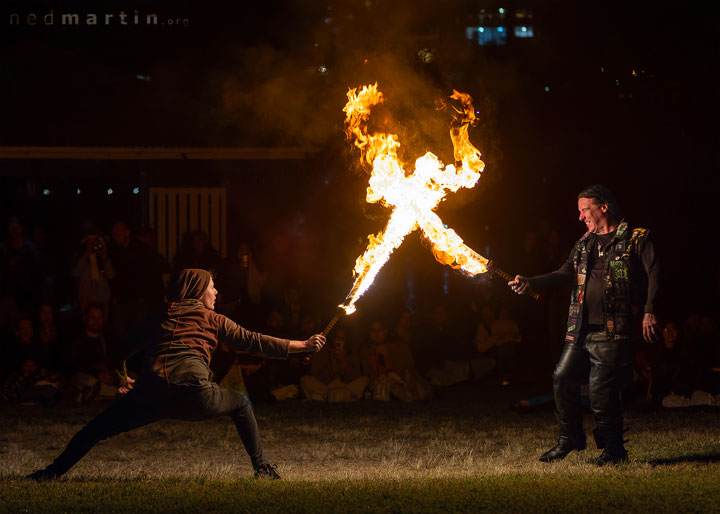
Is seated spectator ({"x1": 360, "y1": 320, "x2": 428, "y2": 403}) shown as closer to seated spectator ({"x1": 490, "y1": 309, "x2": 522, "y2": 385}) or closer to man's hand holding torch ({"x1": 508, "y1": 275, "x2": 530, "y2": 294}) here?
seated spectator ({"x1": 490, "y1": 309, "x2": 522, "y2": 385})

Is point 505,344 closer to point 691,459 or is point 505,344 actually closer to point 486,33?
point 691,459

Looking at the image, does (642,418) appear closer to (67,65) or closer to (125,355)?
(125,355)

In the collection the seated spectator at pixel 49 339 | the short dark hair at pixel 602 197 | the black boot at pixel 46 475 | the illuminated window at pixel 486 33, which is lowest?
the black boot at pixel 46 475

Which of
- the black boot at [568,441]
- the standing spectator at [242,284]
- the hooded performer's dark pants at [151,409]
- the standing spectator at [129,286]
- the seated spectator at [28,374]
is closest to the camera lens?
the hooded performer's dark pants at [151,409]

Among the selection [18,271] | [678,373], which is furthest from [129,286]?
[678,373]

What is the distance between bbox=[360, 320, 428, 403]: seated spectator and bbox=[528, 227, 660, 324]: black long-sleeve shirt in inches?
176

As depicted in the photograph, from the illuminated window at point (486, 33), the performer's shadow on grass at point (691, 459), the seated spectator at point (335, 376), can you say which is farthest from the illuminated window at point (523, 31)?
the performer's shadow on grass at point (691, 459)

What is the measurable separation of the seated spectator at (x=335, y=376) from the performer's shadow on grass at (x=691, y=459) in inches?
184

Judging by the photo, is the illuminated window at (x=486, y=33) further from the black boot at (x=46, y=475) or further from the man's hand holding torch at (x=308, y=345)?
the black boot at (x=46, y=475)

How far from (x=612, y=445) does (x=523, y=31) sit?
42.8 ft

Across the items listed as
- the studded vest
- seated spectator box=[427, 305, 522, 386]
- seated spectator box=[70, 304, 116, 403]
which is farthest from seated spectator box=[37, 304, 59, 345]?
the studded vest

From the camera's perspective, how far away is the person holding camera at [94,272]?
13164 millimetres

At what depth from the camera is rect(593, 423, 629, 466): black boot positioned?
7684 mm

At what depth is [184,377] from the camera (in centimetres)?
697
